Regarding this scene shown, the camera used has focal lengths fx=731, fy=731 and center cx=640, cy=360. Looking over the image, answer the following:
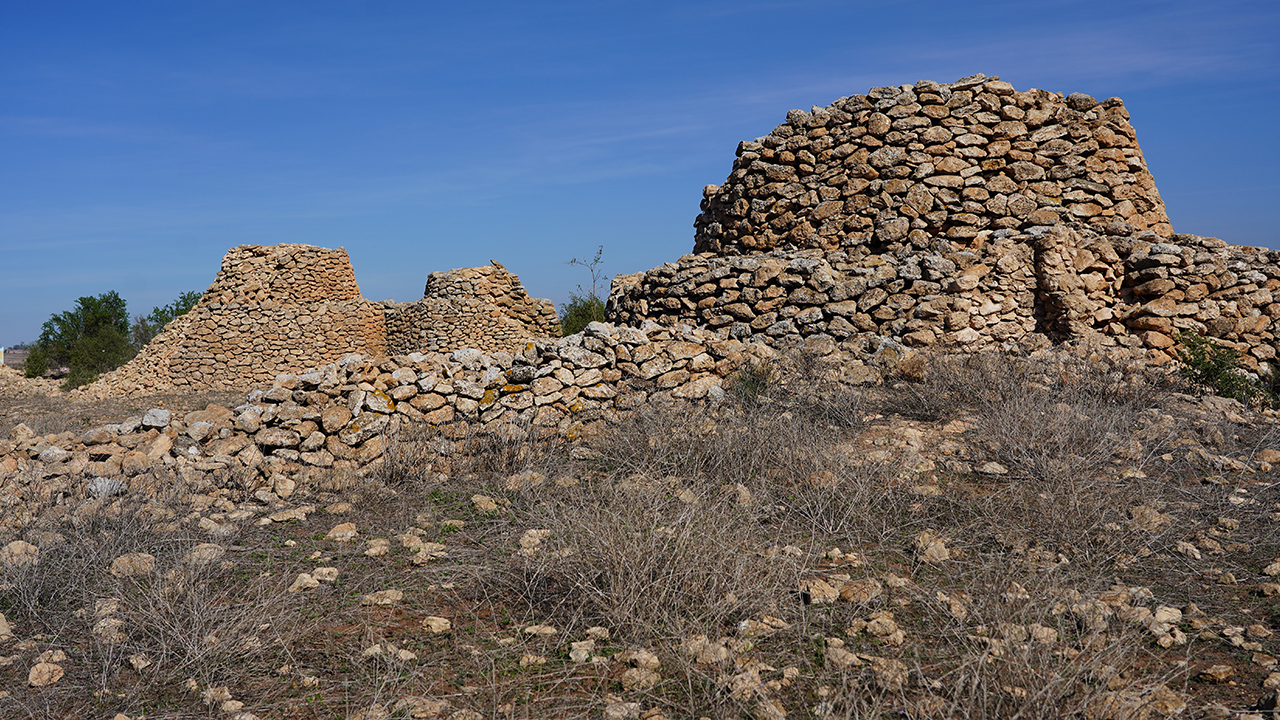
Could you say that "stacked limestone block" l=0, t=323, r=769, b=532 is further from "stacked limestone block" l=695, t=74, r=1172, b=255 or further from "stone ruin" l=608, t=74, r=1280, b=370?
"stacked limestone block" l=695, t=74, r=1172, b=255

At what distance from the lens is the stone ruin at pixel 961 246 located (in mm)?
7238

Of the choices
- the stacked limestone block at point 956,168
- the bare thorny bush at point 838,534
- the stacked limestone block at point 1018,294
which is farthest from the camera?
the stacked limestone block at point 956,168

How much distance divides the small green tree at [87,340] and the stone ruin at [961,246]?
77.9 ft

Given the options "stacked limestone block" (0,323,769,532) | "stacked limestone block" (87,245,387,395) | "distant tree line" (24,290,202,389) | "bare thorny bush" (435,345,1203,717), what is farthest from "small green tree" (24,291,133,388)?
"bare thorny bush" (435,345,1203,717)

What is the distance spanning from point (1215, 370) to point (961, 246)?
2518 millimetres

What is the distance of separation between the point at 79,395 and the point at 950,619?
788 inches

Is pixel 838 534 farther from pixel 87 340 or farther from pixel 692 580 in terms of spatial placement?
pixel 87 340

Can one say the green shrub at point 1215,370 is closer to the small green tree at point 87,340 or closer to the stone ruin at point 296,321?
the stone ruin at point 296,321

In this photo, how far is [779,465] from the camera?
14.9 feet

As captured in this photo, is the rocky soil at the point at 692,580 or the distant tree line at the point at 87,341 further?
the distant tree line at the point at 87,341

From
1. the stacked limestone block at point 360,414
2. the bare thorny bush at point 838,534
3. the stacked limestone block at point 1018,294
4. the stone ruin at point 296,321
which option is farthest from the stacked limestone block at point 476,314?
the bare thorny bush at point 838,534

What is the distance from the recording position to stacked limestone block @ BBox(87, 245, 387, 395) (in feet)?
57.5

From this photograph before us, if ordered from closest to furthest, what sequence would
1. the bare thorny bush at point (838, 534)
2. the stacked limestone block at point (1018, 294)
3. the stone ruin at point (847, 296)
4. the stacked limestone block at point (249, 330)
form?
the bare thorny bush at point (838, 534), the stone ruin at point (847, 296), the stacked limestone block at point (1018, 294), the stacked limestone block at point (249, 330)

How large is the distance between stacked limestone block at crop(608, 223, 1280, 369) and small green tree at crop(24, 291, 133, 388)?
24.9 meters
